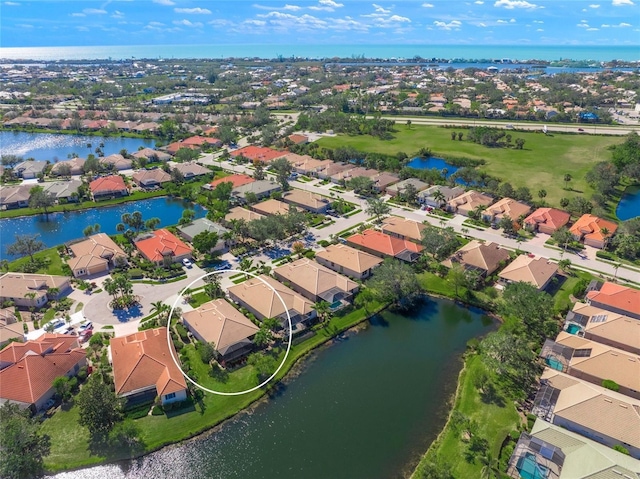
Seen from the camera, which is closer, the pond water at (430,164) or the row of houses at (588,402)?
the row of houses at (588,402)

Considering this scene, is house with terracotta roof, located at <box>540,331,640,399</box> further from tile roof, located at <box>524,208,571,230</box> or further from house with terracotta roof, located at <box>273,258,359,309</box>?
tile roof, located at <box>524,208,571,230</box>

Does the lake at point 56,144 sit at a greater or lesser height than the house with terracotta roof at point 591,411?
greater

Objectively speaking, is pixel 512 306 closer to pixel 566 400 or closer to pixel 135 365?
pixel 566 400

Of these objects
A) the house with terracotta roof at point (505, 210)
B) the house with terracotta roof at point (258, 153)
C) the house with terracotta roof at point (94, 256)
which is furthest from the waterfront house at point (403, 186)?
the house with terracotta roof at point (94, 256)

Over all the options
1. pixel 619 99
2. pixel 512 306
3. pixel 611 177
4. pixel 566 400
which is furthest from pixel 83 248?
pixel 619 99

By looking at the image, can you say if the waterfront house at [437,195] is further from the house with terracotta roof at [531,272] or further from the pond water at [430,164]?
the house with terracotta roof at [531,272]

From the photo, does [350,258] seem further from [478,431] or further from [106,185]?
[106,185]
